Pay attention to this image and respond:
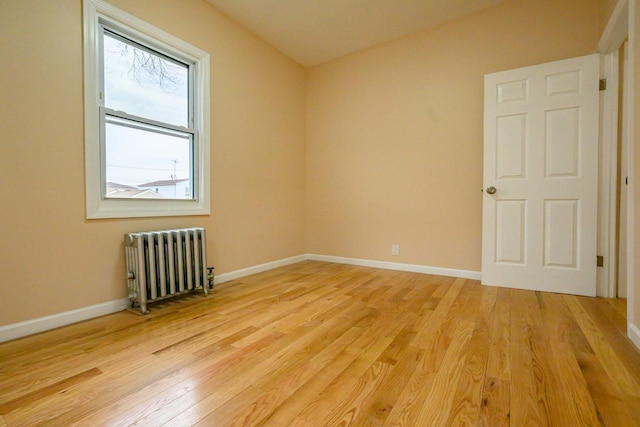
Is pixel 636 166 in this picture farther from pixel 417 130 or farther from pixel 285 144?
pixel 285 144

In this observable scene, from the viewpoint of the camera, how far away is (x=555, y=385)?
133cm

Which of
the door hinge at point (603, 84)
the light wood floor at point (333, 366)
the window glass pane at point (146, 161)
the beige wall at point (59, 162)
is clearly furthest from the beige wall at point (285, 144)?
the light wood floor at point (333, 366)

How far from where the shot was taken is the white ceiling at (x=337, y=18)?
2.99m

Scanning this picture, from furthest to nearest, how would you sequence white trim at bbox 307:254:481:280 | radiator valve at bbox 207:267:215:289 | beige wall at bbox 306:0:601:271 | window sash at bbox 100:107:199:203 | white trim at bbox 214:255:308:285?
1. white trim at bbox 307:254:481:280
2. white trim at bbox 214:255:308:285
3. beige wall at bbox 306:0:601:271
4. radiator valve at bbox 207:267:215:289
5. window sash at bbox 100:107:199:203

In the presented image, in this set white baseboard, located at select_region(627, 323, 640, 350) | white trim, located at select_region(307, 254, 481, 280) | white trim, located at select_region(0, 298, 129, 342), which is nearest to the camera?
white baseboard, located at select_region(627, 323, 640, 350)

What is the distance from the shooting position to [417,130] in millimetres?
3521

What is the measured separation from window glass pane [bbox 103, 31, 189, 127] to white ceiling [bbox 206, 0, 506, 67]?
86cm

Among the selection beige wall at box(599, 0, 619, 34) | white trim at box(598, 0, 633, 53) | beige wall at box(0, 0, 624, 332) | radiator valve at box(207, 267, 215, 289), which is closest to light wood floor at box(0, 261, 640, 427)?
radiator valve at box(207, 267, 215, 289)

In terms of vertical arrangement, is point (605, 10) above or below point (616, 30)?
above

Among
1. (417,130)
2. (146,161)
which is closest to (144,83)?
(146,161)

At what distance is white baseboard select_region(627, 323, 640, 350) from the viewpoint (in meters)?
1.67

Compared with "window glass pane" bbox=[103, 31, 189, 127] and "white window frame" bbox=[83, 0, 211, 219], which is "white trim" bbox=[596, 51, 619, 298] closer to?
"white window frame" bbox=[83, 0, 211, 219]

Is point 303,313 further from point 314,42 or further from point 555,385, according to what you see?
point 314,42

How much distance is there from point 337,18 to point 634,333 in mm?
3548
